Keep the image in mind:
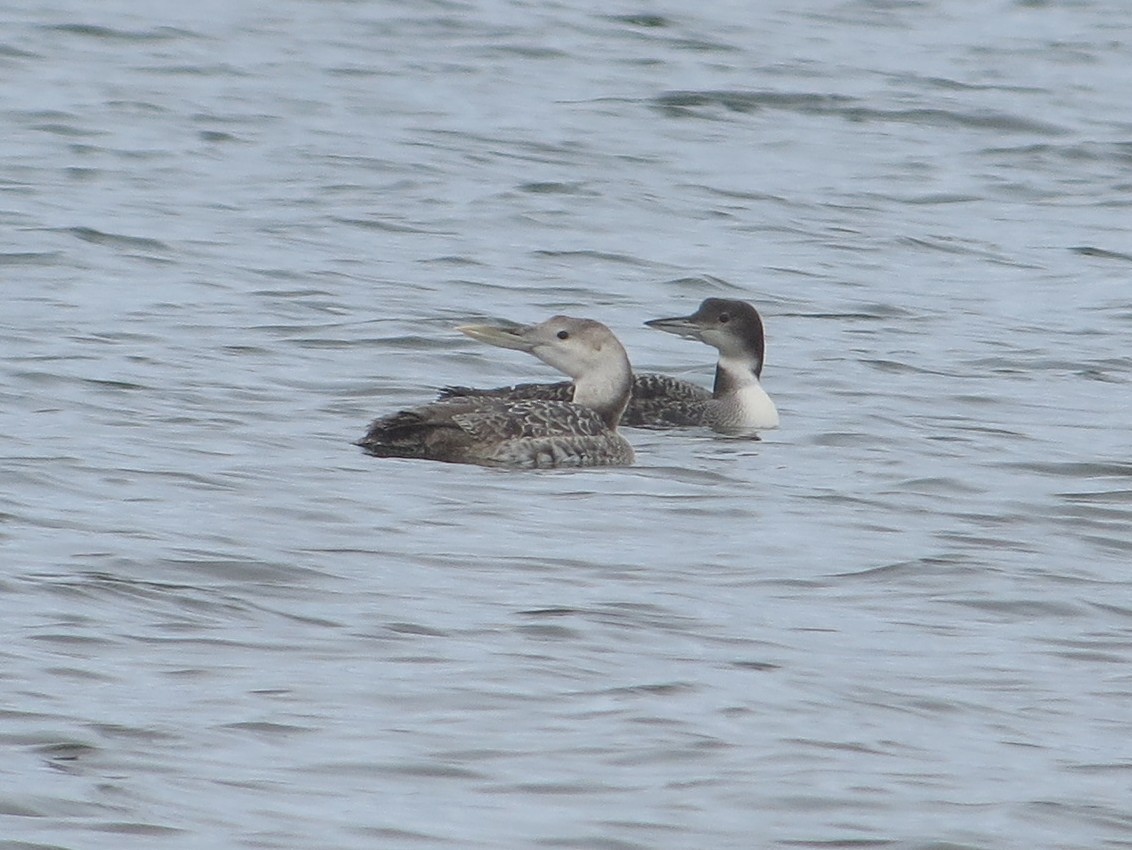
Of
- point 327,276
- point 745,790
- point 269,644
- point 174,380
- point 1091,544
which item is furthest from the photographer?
point 327,276

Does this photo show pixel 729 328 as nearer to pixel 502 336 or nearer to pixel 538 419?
pixel 502 336

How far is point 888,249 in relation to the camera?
14844 mm

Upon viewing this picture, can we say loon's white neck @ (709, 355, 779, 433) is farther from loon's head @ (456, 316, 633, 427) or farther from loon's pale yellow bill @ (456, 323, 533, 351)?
loon's pale yellow bill @ (456, 323, 533, 351)

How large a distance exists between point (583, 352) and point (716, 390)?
97cm

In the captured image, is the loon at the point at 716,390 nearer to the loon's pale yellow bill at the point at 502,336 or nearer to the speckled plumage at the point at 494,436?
the loon's pale yellow bill at the point at 502,336

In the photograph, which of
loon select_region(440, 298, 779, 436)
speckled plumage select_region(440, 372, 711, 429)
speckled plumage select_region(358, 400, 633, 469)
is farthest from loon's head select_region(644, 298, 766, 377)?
speckled plumage select_region(358, 400, 633, 469)

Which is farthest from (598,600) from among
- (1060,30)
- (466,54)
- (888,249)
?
(1060,30)

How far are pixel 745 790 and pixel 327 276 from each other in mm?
7778

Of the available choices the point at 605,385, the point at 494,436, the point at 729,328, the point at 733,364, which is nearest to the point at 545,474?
the point at 494,436

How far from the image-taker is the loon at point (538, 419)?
29.3ft

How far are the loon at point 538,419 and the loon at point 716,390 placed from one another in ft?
0.61

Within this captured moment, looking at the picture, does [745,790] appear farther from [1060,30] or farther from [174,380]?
[1060,30]

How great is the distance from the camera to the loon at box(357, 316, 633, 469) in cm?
892

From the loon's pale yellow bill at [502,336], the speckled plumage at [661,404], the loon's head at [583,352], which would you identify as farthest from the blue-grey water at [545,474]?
the loon's pale yellow bill at [502,336]
